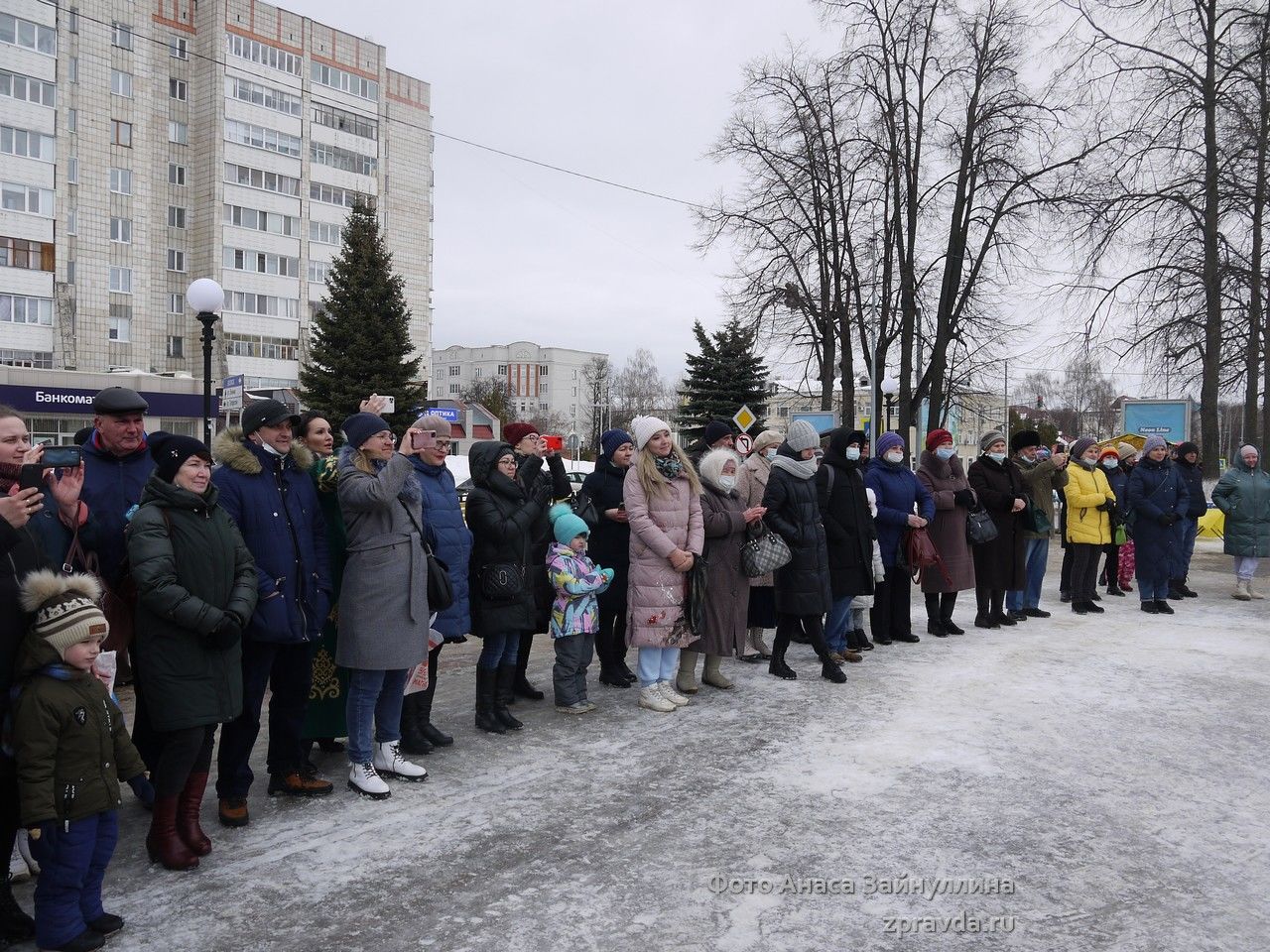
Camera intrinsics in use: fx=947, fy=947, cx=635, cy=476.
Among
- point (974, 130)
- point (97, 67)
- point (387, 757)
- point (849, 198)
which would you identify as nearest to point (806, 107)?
point (849, 198)

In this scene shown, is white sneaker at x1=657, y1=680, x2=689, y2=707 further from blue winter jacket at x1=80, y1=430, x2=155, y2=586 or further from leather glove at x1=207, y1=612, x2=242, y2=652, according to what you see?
blue winter jacket at x1=80, y1=430, x2=155, y2=586

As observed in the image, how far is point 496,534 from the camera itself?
600 cm

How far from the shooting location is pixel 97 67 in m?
42.8

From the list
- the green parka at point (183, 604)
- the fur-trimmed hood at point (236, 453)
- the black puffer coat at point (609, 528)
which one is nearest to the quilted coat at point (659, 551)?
the black puffer coat at point (609, 528)

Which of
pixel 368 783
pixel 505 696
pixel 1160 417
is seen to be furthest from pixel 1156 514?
pixel 1160 417

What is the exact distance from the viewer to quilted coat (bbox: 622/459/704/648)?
21.5 feet

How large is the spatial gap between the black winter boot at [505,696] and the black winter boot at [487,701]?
1.0 inches

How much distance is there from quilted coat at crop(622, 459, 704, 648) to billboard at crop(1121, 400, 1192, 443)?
1728 cm

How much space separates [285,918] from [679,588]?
361cm

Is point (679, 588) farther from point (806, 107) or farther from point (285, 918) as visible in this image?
point (806, 107)

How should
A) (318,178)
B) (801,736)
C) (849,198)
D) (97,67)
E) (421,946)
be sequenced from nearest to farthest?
(421,946) → (801,736) → (849,198) → (97,67) → (318,178)

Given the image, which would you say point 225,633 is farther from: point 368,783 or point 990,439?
point 990,439

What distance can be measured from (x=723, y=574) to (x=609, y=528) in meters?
0.95

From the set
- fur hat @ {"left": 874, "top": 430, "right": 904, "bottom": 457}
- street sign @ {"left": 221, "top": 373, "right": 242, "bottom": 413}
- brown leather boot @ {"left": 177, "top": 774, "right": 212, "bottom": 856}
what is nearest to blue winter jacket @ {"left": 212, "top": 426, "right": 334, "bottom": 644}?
brown leather boot @ {"left": 177, "top": 774, "right": 212, "bottom": 856}
